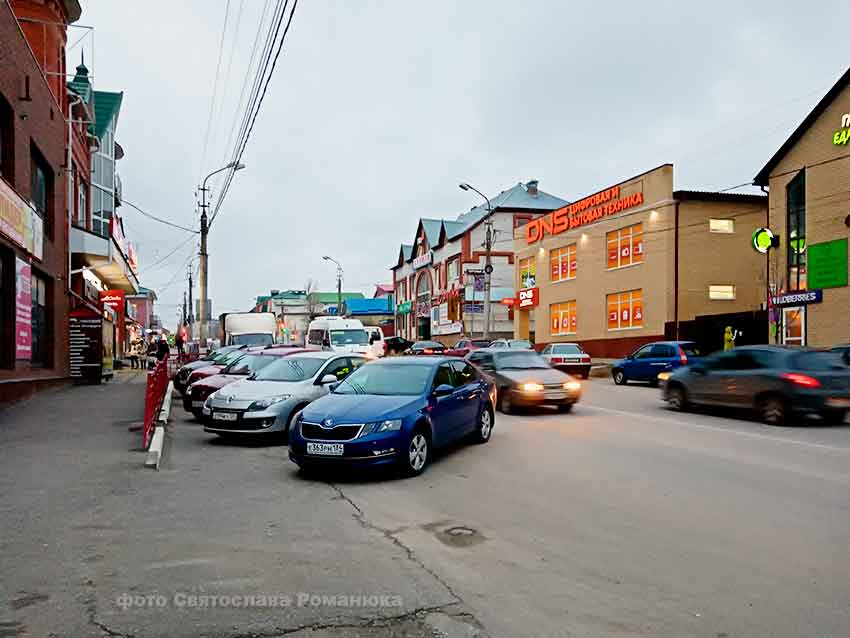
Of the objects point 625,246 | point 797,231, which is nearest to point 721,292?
point 625,246

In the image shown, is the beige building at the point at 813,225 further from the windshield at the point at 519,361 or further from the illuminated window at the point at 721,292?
the windshield at the point at 519,361

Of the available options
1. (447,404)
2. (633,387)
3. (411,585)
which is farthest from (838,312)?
(411,585)

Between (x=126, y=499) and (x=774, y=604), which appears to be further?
(x=126, y=499)

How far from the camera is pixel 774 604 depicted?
442cm

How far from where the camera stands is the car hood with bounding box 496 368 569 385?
14.7 m

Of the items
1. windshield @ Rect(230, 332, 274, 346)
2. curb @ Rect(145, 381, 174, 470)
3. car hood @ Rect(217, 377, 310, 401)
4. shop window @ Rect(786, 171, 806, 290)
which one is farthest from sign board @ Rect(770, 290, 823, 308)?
curb @ Rect(145, 381, 174, 470)

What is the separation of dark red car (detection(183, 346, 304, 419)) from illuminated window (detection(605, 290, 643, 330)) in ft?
73.1

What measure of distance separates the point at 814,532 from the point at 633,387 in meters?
17.7

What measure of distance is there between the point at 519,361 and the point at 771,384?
5.11m

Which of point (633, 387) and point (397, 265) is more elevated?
point (397, 265)

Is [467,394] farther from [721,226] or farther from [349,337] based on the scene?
[721,226]

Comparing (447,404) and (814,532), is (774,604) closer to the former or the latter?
(814,532)

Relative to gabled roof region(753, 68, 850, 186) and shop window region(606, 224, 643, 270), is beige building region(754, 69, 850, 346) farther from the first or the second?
shop window region(606, 224, 643, 270)

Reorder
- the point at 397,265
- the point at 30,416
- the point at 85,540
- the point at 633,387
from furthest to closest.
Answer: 1. the point at 397,265
2. the point at 633,387
3. the point at 30,416
4. the point at 85,540
